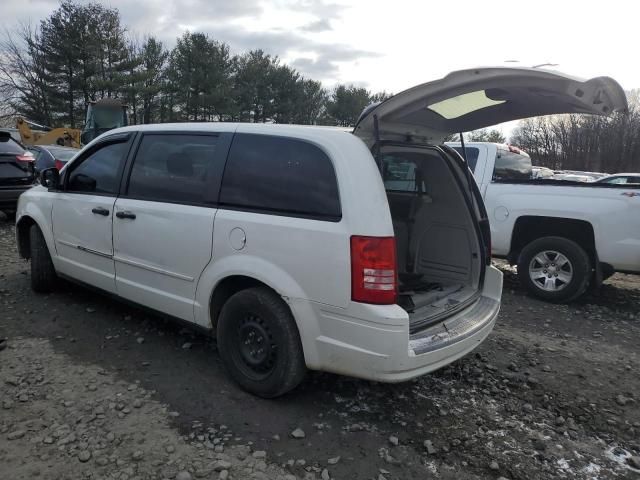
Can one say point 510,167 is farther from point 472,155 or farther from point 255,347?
point 255,347

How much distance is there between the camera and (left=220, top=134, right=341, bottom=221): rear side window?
2.83 m

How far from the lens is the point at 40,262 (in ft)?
16.0

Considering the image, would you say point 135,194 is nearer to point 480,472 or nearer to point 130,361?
point 130,361

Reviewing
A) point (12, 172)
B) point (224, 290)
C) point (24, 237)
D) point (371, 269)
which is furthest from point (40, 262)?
point (12, 172)

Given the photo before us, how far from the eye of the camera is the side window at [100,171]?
4.04m

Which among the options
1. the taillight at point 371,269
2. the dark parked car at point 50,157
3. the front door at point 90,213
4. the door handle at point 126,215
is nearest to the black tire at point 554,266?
the taillight at point 371,269

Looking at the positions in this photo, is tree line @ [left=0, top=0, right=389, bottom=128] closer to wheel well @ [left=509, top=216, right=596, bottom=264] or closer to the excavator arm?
the excavator arm

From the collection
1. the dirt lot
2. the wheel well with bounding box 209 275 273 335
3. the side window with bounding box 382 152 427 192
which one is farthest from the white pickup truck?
the wheel well with bounding box 209 275 273 335

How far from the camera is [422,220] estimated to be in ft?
Answer: 13.8

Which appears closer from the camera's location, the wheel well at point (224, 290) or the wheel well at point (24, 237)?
the wheel well at point (224, 290)

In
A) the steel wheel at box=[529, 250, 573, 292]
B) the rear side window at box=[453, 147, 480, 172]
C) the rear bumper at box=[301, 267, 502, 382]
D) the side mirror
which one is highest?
the rear side window at box=[453, 147, 480, 172]

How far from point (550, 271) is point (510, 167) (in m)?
1.63

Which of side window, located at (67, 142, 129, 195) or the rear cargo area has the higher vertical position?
side window, located at (67, 142, 129, 195)

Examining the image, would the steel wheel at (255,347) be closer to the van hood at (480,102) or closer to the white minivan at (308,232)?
the white minivan at (308,232)
